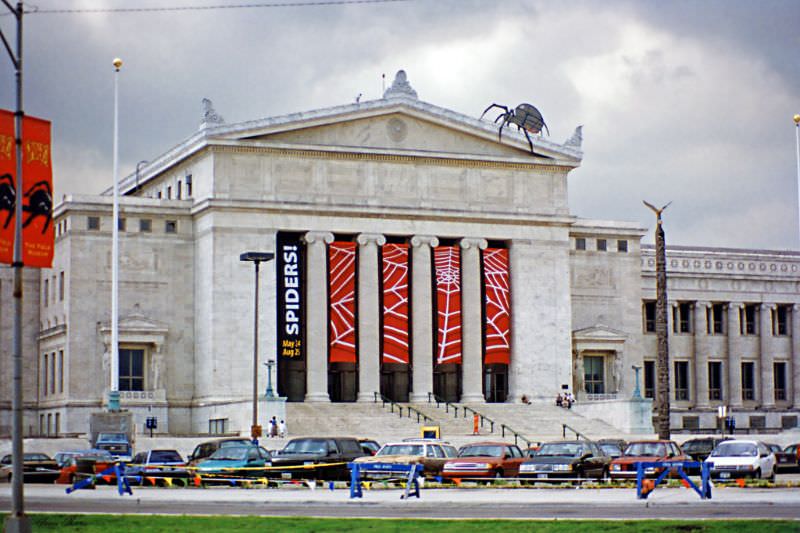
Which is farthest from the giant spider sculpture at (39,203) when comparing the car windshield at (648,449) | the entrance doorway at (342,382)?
the entrance doorway at (342,382)

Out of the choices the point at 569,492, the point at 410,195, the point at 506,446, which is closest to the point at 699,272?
the point at 410,195

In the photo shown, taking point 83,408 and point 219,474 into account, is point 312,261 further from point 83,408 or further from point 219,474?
point 219,474

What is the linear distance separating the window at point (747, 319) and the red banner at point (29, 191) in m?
82.2

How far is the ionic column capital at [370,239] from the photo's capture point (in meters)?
85.9

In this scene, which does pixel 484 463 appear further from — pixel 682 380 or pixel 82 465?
pixel 682 380

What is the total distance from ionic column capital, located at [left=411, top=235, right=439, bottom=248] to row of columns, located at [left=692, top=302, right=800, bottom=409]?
25.1 m

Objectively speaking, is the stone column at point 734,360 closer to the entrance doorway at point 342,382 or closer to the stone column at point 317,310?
the entrance doorway at point 342,382

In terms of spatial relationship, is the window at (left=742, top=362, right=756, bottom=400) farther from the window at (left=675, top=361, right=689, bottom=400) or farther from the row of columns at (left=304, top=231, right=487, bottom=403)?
the row of columns at (left=304, top=231, right=487, bottom=403)

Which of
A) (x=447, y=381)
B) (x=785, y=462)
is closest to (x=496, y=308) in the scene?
(x=447, y=381)

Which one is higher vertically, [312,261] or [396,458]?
[312,261]

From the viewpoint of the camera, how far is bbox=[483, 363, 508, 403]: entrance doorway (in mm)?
91000

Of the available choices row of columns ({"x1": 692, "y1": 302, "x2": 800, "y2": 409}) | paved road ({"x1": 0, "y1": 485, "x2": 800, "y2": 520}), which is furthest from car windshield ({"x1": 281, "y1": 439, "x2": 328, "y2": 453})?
row of columns ({"x1": 692, "y1": 302, "x2": 800, "y2": 409})

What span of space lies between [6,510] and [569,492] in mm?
15978

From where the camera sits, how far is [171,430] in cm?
8381
